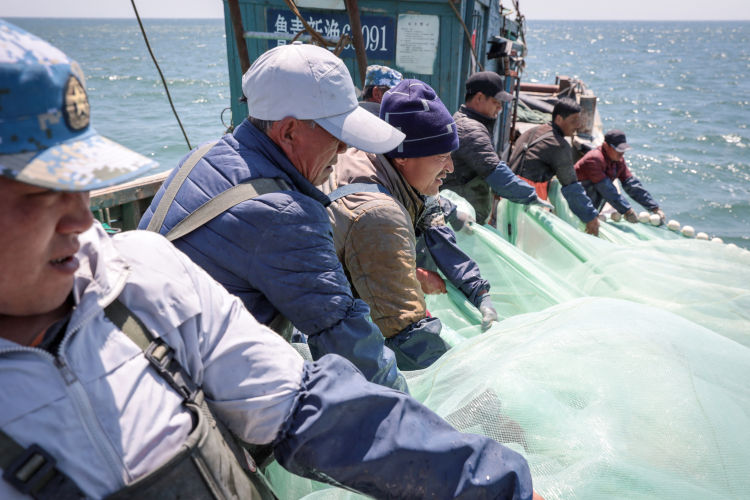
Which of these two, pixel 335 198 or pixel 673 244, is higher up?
pixel 335 198

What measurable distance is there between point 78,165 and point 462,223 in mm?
2873

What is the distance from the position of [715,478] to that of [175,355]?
137 cm

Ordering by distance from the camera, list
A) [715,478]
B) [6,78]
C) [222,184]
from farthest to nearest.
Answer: [222,184] → [715,478] → [6,78]

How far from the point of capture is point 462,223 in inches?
139

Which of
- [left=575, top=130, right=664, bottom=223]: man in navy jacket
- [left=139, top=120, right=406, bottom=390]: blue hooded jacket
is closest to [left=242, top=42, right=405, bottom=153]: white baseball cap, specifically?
[left=139, top=120, right=406, bottom=390]: blue hooded jacket

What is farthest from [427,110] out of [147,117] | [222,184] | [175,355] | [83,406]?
Result: [147,117]

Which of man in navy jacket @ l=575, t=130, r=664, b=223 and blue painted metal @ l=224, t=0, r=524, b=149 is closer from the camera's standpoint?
blue painted metal @ l=224, t=0, r=524, b=149

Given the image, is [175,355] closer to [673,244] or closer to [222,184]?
[222,184]

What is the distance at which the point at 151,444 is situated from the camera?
0.93 metres

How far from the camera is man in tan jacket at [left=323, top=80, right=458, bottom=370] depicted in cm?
211

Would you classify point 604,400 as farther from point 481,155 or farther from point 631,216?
point 631,216

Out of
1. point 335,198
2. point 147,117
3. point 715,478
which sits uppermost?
point 335,198

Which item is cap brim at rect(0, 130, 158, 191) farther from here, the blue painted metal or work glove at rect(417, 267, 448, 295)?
the blue painted metal

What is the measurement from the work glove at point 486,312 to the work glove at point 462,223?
70 centimetres
